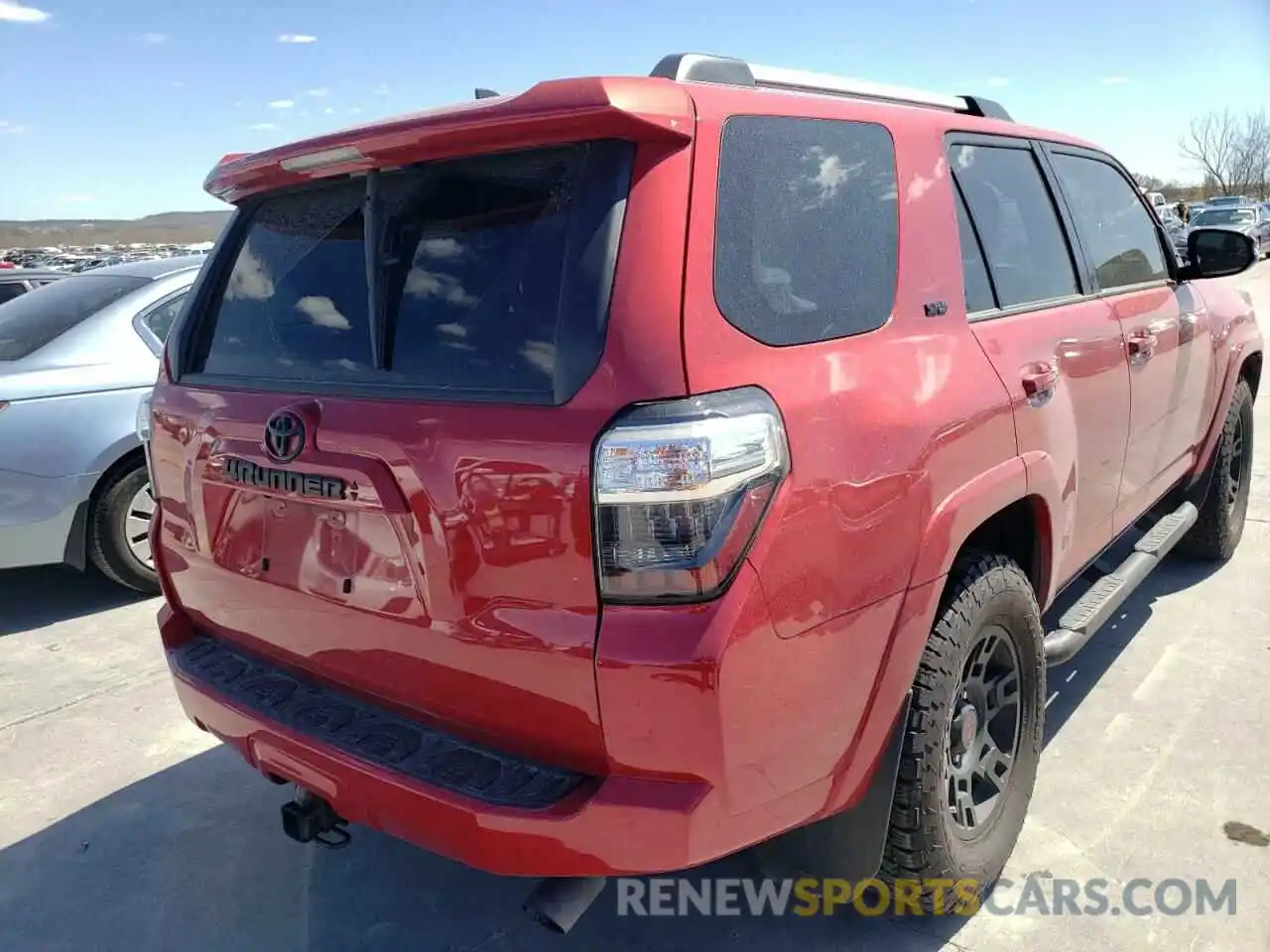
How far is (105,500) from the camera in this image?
486cm

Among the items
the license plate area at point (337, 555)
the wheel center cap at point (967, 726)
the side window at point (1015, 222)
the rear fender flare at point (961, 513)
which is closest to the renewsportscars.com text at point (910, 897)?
the wheel center cap at point (967, 726)

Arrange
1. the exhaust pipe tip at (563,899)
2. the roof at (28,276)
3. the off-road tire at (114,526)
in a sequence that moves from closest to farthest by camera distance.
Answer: the exhaust pipe tip at (563,899) < the off-road tire at (114,526) < the roof at (28,276)

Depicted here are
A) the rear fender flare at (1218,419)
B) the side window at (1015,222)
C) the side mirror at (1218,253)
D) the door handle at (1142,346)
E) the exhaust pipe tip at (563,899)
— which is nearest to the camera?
the exhaust pipe tip at (563,899)

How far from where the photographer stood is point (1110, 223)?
3.64 meters

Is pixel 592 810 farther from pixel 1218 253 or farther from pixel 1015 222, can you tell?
pixel 1218 253

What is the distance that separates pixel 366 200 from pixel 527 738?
1187 mm

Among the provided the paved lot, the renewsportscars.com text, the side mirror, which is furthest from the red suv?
the side mirror

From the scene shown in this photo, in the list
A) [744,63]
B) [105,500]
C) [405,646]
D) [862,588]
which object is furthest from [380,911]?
[105,500]

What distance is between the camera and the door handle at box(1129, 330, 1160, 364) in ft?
10.8

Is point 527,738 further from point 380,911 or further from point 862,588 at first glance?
point 380,911

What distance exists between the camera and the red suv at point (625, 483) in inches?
68.0

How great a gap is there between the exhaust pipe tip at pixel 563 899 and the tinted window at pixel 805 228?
1129 mm

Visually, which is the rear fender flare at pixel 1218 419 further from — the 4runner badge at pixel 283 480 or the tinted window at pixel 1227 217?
the tinted window at pixel 1227 217

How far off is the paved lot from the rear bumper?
0.70m
